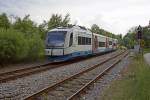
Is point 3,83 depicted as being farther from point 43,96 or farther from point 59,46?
point 59,46

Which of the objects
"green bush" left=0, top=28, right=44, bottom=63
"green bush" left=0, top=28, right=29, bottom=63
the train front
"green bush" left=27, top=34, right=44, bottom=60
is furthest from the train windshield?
"green bush" left=0, top=28, right=29, bottom=63

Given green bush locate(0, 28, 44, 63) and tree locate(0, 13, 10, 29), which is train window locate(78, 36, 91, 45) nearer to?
green bush locate(0, 28, 44, 63)

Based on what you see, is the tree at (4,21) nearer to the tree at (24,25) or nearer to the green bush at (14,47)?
the tree at (24,25)

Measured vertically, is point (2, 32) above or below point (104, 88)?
above

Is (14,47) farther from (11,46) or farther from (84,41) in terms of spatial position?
(84,41)

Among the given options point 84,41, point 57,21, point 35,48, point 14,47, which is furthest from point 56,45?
point 57,21

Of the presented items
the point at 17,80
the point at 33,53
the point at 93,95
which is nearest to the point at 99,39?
the point at 33,53

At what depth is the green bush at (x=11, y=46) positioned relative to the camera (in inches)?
978

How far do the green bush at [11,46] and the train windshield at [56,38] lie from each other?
230 cm

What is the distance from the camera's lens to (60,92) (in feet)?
42.5

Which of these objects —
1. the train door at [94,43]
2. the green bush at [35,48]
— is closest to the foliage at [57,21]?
the train door at [94,43]

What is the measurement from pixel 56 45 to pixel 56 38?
702 millimetres

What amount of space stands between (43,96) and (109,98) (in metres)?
2.29

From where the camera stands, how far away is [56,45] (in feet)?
93.5
